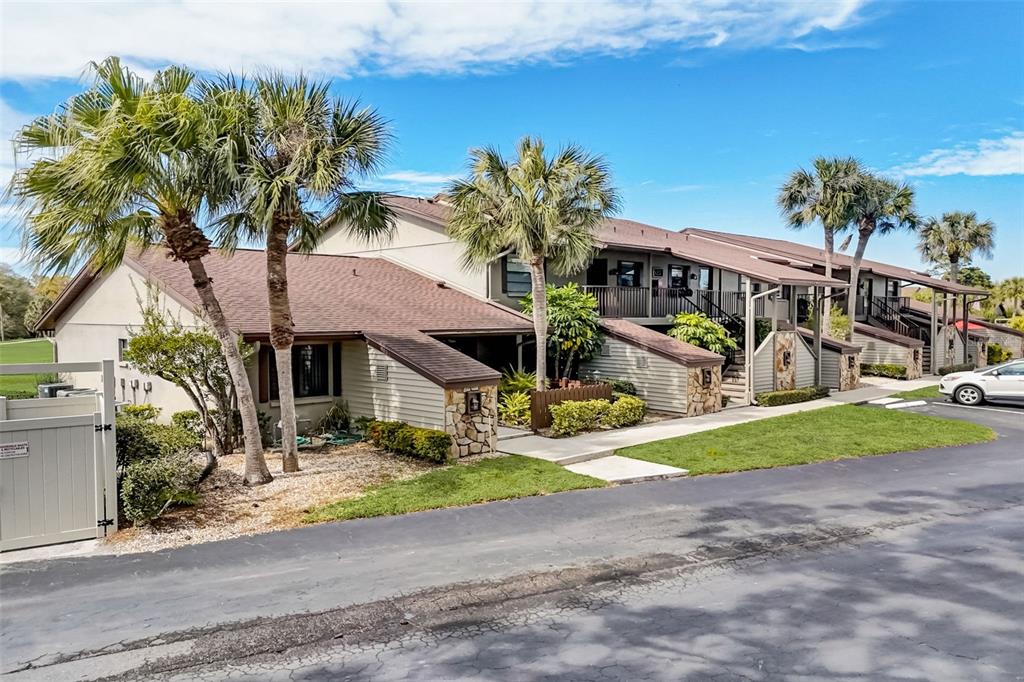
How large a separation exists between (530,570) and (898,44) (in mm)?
16855

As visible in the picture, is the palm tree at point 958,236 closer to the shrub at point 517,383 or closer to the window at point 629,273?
the window at point 629,273

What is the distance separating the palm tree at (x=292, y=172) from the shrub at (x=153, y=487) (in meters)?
2.56

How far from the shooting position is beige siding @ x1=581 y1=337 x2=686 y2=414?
19.2m

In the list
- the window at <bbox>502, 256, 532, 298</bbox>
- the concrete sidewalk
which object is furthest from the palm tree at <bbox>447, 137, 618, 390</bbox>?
the window at <bbox>502, 256, 532, 298</bbox>

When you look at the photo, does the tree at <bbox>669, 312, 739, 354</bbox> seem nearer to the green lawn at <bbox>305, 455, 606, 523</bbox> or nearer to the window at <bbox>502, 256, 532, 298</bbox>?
the window at <bbox>502, 256, 532, 298</bbox>

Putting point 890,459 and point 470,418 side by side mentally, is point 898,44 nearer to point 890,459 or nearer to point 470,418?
point 890,459

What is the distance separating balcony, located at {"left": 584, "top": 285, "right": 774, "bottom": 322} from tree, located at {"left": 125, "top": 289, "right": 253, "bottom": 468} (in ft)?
39.7

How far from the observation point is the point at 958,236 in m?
42.9

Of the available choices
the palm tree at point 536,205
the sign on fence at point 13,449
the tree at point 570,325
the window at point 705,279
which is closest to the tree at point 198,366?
the sign on fence at point 13,449

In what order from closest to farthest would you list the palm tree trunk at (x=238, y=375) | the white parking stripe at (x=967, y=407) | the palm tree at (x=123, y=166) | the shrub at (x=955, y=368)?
the palm tree at (x=123, y=166) < the palm tree trunk at (x=238, y=375) < the white parking stripe at (x=967, y=407) < the shrub at (x=955, y=368)

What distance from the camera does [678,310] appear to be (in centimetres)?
2453

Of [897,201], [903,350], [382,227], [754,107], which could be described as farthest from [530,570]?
[897,201]

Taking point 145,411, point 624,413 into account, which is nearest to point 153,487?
point 145,411

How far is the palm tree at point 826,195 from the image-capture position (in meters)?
29.1
